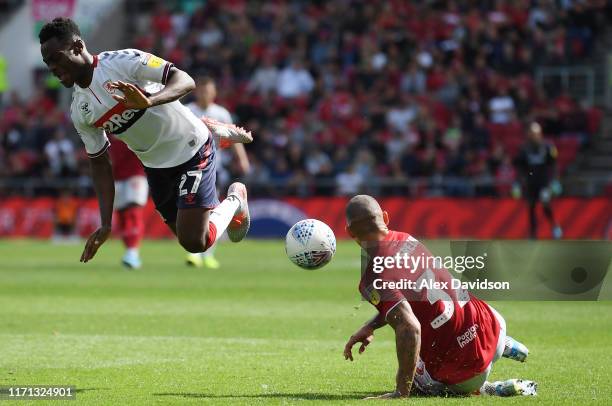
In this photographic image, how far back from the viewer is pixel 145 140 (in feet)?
30.2

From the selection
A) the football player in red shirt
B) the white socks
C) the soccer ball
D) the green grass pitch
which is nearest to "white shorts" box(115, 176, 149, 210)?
the green grass pitch

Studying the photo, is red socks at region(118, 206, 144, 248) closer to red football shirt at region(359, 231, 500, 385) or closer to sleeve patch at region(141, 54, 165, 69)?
sleeve patch at region(141, 54, 165, 69)

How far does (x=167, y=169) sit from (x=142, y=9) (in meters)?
29.7

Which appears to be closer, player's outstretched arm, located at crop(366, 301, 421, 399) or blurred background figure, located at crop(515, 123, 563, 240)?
player's outstretched arm, located at crop(366, 301, 421, 399)

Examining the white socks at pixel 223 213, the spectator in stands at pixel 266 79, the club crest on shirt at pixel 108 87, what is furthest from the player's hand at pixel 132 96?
the spectator in stands at pixel 266 79

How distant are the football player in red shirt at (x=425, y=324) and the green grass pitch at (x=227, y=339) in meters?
0.20

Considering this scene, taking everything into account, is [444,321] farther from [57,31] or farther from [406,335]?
[57,31]

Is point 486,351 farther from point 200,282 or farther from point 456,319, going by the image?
point 200,282

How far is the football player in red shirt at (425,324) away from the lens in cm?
663

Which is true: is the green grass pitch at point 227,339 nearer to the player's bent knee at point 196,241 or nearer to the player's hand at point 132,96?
the player's bent knee at point 196,241

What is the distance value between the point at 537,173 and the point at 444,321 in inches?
657

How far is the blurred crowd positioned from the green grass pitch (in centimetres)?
1020

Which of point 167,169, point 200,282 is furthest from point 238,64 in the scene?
point 167,169

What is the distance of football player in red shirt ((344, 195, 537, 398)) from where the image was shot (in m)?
6.63
